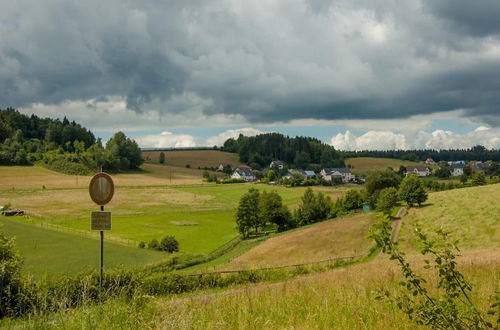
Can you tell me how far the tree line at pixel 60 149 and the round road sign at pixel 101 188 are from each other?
138m

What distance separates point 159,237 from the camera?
56812mm

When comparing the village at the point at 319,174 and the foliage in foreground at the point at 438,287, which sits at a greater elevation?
Result: the foliage in foreground at the point at 438,287

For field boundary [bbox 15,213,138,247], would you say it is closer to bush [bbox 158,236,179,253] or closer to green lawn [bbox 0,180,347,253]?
green lawn [bbox 0,180,347,253]

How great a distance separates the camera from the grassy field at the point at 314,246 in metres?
39.2

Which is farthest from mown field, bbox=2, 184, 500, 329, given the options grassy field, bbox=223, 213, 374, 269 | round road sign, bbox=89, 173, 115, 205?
grassy field, bbox=223, 213, 374, 269

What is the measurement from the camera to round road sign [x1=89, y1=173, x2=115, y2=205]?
12.1m

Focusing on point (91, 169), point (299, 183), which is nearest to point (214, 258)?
point (299, 183)

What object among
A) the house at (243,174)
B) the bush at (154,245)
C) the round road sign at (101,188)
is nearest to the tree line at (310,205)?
the bush at (154,245)

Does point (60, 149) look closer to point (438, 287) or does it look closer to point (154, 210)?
point (154, 210)

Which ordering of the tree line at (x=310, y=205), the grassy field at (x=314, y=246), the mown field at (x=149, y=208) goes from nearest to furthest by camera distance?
the grassy field at (x=314, y=246), the mown field at (x=149, y=208), the tree line at (x=310, y=205)

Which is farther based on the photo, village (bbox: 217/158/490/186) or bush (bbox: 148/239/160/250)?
village (bbox: 217/158/490/186)

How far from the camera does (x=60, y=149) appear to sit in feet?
532

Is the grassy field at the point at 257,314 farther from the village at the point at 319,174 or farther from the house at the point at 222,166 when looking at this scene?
the house at the point at 222,166

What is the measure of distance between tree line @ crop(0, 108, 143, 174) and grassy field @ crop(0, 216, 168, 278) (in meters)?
96.4
